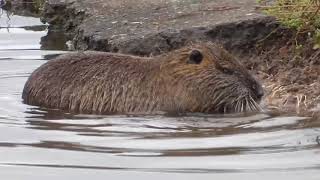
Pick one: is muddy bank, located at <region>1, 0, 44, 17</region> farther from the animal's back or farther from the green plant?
the green plant

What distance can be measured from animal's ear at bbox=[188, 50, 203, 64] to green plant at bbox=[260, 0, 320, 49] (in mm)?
750

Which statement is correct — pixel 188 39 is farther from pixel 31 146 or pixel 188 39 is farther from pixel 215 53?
pixel 31 146

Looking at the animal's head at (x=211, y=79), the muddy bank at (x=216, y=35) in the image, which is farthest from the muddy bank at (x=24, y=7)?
the animal's head at (x=211, y=79)

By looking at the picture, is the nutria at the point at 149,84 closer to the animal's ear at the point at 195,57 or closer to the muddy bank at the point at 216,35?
the animal's ear at the point at 195,57

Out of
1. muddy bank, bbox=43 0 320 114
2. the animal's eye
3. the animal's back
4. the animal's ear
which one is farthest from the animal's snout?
the animal's back

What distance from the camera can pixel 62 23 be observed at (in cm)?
1177

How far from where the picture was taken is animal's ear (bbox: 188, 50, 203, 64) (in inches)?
292

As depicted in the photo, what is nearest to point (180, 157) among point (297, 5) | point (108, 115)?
point (108, 115)

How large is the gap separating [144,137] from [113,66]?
1.69 m

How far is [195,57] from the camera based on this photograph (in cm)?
745

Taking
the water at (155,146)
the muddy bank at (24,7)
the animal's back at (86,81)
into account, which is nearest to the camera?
the water at (155,146)

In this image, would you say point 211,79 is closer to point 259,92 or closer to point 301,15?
point 259,92

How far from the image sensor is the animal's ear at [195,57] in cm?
742

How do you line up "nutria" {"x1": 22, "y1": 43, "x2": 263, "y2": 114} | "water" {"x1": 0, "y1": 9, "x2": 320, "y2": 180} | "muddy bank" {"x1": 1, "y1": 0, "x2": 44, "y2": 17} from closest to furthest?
"water" {"x1": 0, "y1": 9, "x2": 320, "y2": 180}
"nutria" {"x1": 22, "y1": 43, "x2": 263, "y2": 114}
"muddy bank" {"x1": 1, "y1": 0, "x2": 44, "y2": 17}
